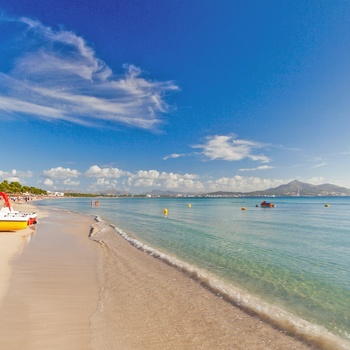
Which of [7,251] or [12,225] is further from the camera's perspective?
[12,225]

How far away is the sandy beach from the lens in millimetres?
5617

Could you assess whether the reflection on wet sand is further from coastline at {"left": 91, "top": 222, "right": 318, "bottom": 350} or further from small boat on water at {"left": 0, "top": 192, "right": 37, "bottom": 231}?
coastline at {"left": 91, "top": 222, "right": 318, "bottom": 350}

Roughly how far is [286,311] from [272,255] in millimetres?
8089

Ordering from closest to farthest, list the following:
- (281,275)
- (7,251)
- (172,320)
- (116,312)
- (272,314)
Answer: (172,320) < (116,312) < (272,314) < (281,275) < (7,251)

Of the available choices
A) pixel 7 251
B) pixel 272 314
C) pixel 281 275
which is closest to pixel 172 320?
pixel 272 314

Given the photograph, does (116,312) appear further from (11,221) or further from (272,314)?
(11,221)

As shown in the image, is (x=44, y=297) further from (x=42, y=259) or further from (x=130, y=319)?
(x=42, y=259)

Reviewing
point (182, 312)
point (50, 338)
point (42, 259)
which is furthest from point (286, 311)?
point (42, 259)

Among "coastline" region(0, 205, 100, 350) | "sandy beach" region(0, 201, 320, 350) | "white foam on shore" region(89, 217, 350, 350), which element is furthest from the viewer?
"white foam on shore" region(89, 217, 350, 350)

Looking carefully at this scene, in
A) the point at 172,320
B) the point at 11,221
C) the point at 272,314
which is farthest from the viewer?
the point at 11,221

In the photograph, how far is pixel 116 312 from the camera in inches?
279

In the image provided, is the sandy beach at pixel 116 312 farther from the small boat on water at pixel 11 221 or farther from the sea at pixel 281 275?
the small boat on water at pixel 11 221

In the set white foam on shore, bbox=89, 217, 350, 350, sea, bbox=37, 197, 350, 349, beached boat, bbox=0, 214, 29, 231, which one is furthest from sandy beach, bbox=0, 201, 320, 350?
beached boat, bbox=0, 214, 29, 231

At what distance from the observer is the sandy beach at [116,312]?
18.4 ft
